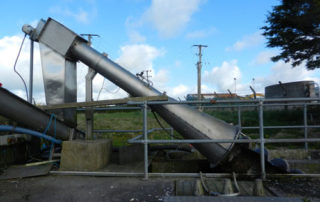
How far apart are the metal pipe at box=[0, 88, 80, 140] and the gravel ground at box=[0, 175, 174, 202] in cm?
102

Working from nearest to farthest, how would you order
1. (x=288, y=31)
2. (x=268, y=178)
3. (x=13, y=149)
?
(x=268, y=178) < (x=13, y=149) < (x=288, y=31)

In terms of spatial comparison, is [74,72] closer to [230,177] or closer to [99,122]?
[230,177]

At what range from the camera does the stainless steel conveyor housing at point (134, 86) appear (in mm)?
3936

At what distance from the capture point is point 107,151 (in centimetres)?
430

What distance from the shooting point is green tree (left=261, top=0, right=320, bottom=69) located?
906 centimetres

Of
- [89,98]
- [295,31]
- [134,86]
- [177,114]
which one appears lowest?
[177,114]

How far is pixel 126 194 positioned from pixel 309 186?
2321 mm

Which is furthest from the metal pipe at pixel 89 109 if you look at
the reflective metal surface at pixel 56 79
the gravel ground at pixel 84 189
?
the gravel ground at pixel 84 189

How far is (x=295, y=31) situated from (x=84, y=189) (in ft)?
34.0

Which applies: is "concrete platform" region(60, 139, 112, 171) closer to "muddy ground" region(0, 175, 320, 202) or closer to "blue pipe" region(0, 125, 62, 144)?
"muddy ground" region(0, 175, 320, 202)

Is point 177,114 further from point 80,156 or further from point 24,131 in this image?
point 24,131

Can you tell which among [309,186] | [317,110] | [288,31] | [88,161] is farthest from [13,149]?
[317,110]

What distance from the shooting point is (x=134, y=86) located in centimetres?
448

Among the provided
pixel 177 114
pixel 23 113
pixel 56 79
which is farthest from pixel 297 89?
pixel 23 113
